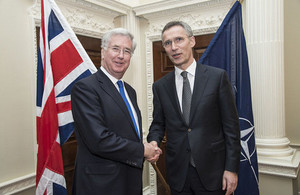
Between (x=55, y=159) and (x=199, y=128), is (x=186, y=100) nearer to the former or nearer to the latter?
(x=199, y=128)

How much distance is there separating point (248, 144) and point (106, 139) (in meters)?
1.19

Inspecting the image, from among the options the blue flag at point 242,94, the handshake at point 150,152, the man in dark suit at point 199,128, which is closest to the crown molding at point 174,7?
the blue flag at point 242,94

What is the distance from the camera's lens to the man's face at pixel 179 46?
142cm

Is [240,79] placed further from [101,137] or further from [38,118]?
[38,118]

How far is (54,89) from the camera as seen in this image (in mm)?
1620

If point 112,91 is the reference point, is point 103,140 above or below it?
below

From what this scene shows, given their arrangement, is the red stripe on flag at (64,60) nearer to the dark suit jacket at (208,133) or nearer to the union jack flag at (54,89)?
the union jack flag at (54,89)

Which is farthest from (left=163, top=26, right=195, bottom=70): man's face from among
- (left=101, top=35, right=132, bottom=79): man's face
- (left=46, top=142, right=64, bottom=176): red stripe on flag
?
(left=46, top=142, right=64, bottom=176): red stripe on flag

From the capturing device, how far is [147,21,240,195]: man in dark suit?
1311mm

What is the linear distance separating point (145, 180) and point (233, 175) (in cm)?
193

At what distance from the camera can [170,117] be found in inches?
56.2

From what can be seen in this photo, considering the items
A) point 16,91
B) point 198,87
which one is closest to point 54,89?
point 16,91

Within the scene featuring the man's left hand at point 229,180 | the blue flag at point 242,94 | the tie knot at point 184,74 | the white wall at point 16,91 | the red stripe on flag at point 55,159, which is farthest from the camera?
the blue flag at point 242,94

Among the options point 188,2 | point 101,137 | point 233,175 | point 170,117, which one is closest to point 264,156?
point 233,175
